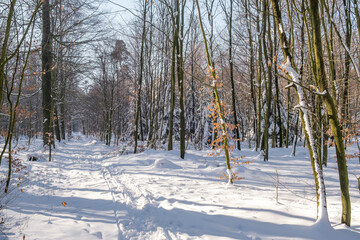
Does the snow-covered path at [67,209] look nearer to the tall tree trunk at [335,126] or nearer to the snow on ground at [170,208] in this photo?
the snow on ground at [170,208]

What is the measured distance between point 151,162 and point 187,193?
14.6 feet

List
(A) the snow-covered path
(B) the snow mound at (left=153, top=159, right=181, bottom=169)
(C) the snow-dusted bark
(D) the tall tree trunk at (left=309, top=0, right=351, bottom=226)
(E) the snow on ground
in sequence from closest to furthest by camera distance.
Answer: (D) the tall tree trunk at (left=309, top=0, right=351, bottom=226), (C) the snow-dusted bark, (E) the snow on ground, (A) the snow-covered path, (B) the snow mound at (left=153, top=159, right=181, bottom=169)

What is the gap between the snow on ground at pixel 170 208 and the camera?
309 cm

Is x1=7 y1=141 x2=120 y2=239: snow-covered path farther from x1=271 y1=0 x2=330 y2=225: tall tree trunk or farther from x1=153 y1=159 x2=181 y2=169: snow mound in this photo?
x1=271 y1=0 x2=330 y2=225: tall tree trunk

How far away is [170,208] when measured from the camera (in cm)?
412

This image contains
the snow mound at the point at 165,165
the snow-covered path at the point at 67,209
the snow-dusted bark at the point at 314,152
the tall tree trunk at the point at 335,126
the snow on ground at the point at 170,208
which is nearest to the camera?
the tall tree trunk at the point at 335,126

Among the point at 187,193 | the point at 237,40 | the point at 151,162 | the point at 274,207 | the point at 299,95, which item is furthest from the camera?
the point at 237,40

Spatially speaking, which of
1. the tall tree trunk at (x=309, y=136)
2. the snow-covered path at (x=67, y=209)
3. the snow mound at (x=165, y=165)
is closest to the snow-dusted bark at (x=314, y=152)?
the tall tree trunk at (x=309, y=136)

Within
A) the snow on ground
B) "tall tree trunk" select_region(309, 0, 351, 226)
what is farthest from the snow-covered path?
"tall tree trunk" select_region(309, 0, 351, 226)

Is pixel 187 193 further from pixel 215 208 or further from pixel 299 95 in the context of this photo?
pixel 299 95

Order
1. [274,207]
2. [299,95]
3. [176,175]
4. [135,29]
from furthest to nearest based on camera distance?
1. [135,29]
2. [176,175]
3. [274,207]
4. [299,95]

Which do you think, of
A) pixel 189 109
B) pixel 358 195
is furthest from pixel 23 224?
pixel 189 109

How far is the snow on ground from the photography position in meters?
3.09

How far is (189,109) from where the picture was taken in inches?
853
